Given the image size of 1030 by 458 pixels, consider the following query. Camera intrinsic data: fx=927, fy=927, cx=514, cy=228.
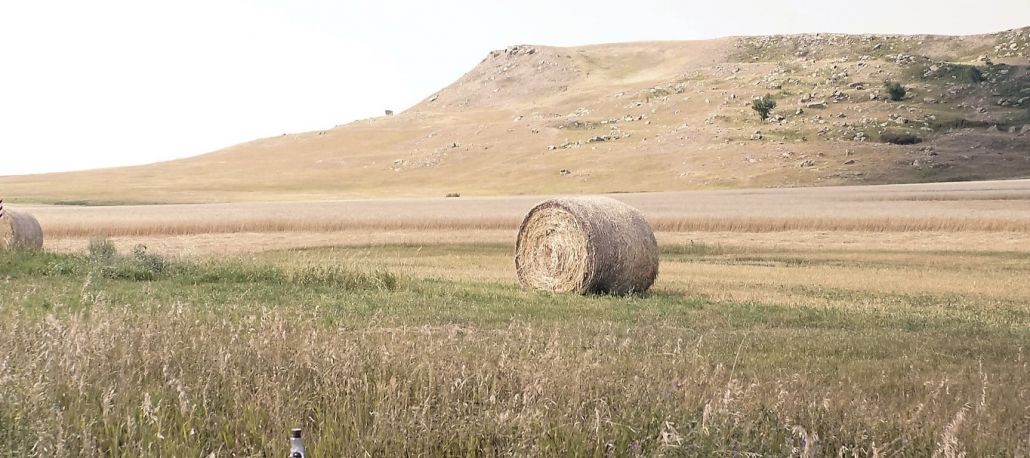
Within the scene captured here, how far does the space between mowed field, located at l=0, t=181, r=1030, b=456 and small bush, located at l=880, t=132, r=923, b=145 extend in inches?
2760

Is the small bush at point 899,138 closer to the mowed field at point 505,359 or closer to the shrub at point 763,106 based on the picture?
the shrub at point 763,106

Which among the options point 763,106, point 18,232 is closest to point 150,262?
point 18,232

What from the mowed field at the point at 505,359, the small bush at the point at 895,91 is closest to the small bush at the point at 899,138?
the small bush at the point at 895,91

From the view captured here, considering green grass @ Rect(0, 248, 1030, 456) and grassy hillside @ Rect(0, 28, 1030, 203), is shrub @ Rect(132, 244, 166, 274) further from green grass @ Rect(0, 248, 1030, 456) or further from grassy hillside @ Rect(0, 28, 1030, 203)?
grassy hillside @ Rect(0, 28, 1030, 203)

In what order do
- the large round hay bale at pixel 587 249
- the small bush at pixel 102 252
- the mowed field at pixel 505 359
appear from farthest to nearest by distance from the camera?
the small bush at pixel 102 252 < the large round hay bale at pixel 587 249 < the mowed field at pixel 505 359

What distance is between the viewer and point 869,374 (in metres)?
9.21

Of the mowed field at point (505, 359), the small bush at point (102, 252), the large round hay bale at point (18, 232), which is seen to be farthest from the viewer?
the large round hay bale at point (18, 232)

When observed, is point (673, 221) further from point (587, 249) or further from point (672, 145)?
point (672, 145)

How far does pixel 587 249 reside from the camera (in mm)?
18375

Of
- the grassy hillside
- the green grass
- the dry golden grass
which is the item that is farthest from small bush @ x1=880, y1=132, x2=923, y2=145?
the green grass

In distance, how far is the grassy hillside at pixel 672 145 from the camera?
8456cm

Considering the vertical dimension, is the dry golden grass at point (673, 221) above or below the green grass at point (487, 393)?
below

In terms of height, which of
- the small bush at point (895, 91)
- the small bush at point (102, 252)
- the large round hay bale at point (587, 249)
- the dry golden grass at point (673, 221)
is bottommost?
the dry golden grass at point (673, 221)

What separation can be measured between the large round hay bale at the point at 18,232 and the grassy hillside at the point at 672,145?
2188 inches
